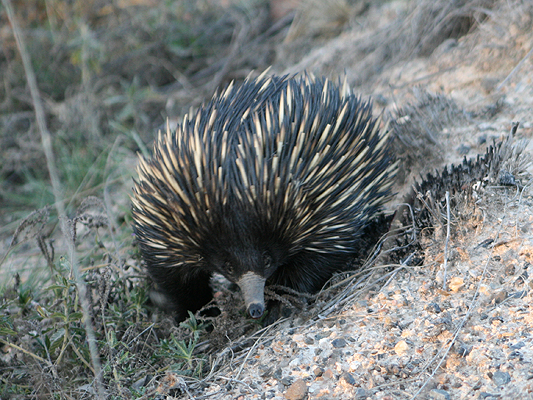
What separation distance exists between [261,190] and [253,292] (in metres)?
0.45

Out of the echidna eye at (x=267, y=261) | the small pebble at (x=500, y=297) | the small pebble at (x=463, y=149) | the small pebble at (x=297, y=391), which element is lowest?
the small pebble at (x=500, y=297)

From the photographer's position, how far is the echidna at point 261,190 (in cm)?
252

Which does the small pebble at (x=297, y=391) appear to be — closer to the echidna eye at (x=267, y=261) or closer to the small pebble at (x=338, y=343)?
the small pebble at (x=338, y=343)

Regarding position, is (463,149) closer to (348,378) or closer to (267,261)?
(267,261)

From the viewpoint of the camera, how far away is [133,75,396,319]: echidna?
2.52 m

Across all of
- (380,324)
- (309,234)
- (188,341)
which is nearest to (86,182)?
(188,341)

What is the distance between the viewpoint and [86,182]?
4844 millimetres

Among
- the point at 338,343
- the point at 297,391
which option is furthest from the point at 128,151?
the point at 297,391

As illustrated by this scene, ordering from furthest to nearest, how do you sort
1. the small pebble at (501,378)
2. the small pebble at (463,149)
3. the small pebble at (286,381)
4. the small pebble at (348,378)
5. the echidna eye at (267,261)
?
the small pebble at (463,149) < the echidna eye at (267,261) < the small pebble at (286,381) < the small pebble at (348,378) < the small pebble at (501,378)

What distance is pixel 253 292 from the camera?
2.57 meters

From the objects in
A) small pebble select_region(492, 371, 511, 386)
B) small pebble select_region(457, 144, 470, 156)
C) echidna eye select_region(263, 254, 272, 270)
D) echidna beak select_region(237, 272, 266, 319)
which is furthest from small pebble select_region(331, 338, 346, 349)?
small pebble select_region(457, 144, 470, 156)

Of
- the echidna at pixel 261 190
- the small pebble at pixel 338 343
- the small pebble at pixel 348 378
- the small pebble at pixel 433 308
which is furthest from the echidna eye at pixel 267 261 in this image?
the small pebble at pixel 433 308

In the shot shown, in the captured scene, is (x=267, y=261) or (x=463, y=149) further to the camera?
(x=463, y=149)

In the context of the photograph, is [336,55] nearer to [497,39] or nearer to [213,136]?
[497,39]
